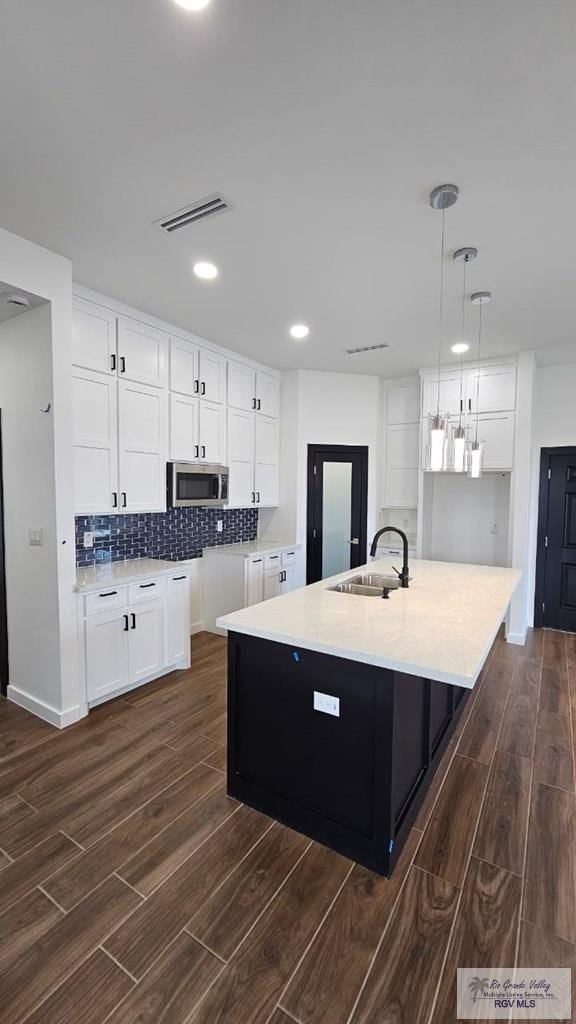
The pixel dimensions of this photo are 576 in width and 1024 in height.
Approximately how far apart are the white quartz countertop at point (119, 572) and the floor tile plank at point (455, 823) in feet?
7.64

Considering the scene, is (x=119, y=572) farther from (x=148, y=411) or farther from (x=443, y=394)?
(x=443, y=394)

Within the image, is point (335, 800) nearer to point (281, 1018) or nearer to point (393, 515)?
point (281, 1018)

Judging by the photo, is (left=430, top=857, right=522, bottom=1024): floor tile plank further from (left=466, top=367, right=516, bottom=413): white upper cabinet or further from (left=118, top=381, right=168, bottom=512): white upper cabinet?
(left=466, top=367, right=516, bottom=413): white upper cabinet

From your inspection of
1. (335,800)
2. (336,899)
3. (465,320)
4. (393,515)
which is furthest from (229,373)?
(336,899)

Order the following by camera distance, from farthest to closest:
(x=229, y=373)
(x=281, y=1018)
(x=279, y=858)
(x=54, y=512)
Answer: (x=229, y=373), (x=54, y=512), (x=279, y=858), (x=281, y=1018)

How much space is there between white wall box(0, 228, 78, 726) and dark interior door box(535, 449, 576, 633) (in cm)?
475

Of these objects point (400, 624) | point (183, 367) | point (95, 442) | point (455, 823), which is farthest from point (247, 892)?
point (183, 367)

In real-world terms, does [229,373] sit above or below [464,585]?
above

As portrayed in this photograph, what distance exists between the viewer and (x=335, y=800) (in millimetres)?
1891

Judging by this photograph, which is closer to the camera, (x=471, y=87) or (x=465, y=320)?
(x=471, y=87)

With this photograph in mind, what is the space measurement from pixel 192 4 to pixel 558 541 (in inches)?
204

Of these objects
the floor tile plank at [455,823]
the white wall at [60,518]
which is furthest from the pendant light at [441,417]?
the white wall at [60,518]

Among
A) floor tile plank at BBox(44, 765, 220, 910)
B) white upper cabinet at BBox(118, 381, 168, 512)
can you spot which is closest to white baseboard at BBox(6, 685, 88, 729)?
floor tile plank at BBox(44, 765, 220, 910)

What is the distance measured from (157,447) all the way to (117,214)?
1.77 m
